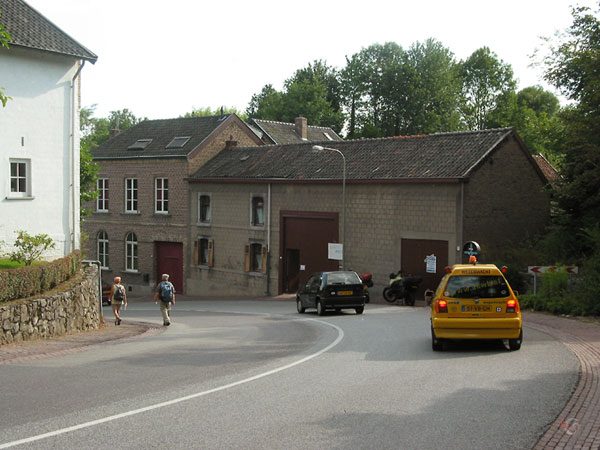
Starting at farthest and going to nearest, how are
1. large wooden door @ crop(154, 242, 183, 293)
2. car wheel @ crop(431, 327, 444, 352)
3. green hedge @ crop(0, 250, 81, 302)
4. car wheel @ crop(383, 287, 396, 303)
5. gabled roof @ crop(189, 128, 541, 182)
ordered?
large wooden door @ crop(154, 242, 183, 293) → gabled roof @ crop(189, 128, 541, 182) → car wheel @ crop(383, 287, 396, 303) → green hedge @ crop(0, 250, 81, 302) → car wheel @ crop(431, 327, 444, 352)

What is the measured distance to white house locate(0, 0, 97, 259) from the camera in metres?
23.2

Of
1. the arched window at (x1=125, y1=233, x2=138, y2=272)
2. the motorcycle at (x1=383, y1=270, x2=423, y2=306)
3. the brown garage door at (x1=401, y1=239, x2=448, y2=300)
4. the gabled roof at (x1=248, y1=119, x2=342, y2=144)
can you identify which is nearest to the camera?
the motorcycle at (x1=383, y1=270, x2=423, y2=306)

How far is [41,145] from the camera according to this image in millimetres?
24062

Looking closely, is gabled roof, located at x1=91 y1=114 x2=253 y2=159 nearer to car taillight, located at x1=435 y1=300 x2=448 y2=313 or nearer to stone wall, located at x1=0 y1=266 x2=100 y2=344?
stone wall, located at x1=0 y1=266 x2=100 y2=344

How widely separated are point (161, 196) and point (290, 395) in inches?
1464

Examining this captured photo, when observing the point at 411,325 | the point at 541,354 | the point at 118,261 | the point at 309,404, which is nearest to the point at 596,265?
the point at 411,325

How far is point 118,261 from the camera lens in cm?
4816

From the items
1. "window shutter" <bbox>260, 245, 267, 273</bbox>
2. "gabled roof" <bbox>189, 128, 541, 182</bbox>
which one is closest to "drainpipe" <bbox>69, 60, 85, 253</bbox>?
"gabled roof" <bbox>189, 128, 541, 182</bbox>

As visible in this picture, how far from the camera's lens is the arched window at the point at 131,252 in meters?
47.2

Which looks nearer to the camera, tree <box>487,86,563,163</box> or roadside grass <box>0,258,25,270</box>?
roadside grass <box>0,258,25,270</box>

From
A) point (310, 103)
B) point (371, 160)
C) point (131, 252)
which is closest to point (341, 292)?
point (371, 160)

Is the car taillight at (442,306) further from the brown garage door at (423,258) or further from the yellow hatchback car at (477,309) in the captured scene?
the brown garage door at (423,258)

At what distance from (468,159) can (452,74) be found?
43059 mm

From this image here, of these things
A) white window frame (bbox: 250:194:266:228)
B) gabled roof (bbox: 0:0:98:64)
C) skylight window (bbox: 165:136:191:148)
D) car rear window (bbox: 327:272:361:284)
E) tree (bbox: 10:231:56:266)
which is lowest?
car rear window (bbox: 327:272:361:284)
